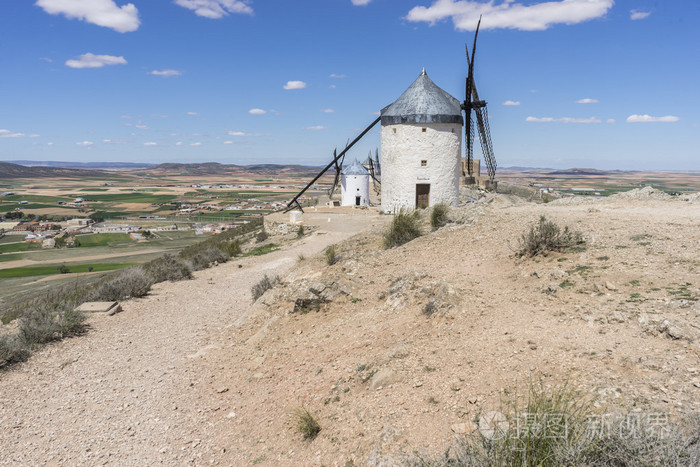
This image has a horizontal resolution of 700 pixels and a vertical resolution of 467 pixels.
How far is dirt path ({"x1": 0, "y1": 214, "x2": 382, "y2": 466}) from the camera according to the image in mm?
4898

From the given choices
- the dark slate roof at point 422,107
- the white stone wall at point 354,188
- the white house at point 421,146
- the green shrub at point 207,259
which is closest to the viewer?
the green shrub at point 207,259

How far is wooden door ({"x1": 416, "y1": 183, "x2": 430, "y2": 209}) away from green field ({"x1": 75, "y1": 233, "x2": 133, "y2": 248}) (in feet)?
153

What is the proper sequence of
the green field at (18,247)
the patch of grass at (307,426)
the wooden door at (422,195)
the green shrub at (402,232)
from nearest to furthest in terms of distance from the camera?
the patch of grass at (307,426) → the green shrub at (402,232) → the wooden door at (422,195) → the green field at (18,247)

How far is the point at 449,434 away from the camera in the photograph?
135 inches

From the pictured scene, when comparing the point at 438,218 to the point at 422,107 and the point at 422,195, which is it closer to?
the point at 422,195

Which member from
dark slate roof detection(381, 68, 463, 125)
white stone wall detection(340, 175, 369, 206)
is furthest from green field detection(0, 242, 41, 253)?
dark slate roof detection(381, 68, 463, 125)

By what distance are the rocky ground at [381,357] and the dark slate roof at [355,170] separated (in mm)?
20215

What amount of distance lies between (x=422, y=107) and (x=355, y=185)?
485 inches

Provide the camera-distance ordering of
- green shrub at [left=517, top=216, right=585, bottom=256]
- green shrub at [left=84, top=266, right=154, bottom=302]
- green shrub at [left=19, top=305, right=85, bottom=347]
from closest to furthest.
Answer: green shrub at [left=517, top=216, right=585, bottom=256], green shrub at [left=19, top=305, right=85, bottom=347], green shrub at [left=84, top=266, right=154, bottom=302]

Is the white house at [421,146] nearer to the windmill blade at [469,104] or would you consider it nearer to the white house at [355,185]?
the windmill blade at [469,104]

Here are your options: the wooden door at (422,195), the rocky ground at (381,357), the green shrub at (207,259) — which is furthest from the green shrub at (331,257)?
the wooden door at (422,195)

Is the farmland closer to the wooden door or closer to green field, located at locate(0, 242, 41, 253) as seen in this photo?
green field, located at locate(0, 242, 41, 253)

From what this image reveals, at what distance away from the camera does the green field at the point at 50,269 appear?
1298 inches

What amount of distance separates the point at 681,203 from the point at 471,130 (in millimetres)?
10501
